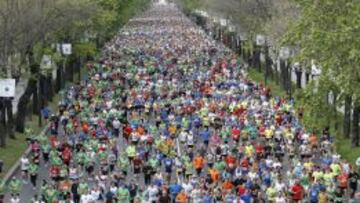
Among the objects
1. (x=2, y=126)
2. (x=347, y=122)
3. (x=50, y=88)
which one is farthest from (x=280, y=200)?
(x=50, y=88)

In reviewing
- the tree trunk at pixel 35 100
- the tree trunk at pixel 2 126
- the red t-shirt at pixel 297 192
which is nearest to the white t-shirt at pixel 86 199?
the red t-shirt at pixel 297 192

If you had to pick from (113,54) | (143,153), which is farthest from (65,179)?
(113,54)

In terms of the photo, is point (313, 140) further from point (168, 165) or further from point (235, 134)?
point (168, 165)

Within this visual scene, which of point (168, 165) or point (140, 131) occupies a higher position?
point (168, 165)

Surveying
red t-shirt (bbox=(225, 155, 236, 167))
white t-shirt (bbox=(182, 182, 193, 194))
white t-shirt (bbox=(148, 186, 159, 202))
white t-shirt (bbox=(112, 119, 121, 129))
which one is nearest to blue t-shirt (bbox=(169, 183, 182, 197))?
white t-shirt (bbox=(182, 182, 193, 194))

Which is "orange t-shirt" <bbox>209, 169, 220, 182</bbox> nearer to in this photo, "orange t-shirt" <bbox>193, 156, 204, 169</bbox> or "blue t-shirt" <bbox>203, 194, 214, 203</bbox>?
"orange t-shirt" <bbox>193, 156, 204, 169</bbox>

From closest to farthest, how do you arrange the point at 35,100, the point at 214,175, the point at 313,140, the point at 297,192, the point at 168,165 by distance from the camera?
the point at 297,192, the point at 214,175, the point at 168,165, the point at 313,140, the point at 35,100

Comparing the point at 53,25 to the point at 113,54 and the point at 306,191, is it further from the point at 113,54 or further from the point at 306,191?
the point at 113,54

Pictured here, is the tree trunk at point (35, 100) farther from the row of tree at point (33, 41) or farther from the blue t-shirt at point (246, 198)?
the blue t-shirt at point (246, 198)
